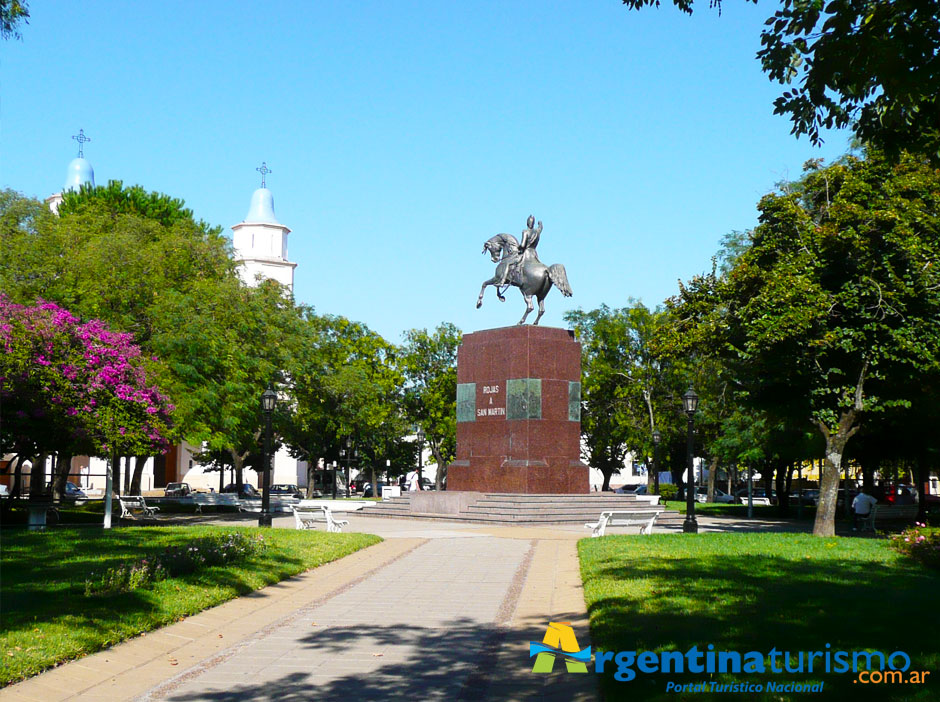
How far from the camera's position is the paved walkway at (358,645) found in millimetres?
7652

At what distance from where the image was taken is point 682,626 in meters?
9.22

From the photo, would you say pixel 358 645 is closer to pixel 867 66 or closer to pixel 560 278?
Result: pixel 867 66

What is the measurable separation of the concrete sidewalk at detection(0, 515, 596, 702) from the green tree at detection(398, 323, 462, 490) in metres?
44.1

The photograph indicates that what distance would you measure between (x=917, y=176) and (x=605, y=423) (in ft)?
123

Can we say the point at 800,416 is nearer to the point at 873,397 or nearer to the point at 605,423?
the point at 873,397

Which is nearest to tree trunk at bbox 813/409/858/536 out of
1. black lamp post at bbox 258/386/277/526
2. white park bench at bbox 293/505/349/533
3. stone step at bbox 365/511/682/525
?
stone step at bbox 365/511/682/525

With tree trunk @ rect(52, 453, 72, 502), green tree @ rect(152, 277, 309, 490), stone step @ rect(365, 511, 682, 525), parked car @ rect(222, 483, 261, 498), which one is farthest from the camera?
parked car @ rect(222, 483, 261, 498)

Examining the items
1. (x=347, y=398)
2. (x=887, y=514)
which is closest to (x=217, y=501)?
(x=347, y=398)

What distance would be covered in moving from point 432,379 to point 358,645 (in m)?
51.6

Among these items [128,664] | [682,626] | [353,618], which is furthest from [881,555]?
[128,664]

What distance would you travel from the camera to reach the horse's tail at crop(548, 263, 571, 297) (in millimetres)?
31809

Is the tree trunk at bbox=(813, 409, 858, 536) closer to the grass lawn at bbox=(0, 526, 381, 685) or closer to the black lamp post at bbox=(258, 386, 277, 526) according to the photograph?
the grass lawn at bbox=(0, 526, 381, 685)

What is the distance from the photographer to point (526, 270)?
105 feet

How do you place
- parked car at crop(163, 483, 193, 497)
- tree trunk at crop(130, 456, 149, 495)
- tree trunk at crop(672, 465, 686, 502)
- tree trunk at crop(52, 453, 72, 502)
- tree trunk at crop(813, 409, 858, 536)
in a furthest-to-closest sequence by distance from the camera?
parked car at crop(163, 483, 193, 497) < tree trunk at crop(672, 465, 686, 502) < tree trunk at crop(130, 456, 149, 495) < tree trunk at crop(52, 453, 72, 502) < tree trunk at crop(813, 409, 858, 536)
